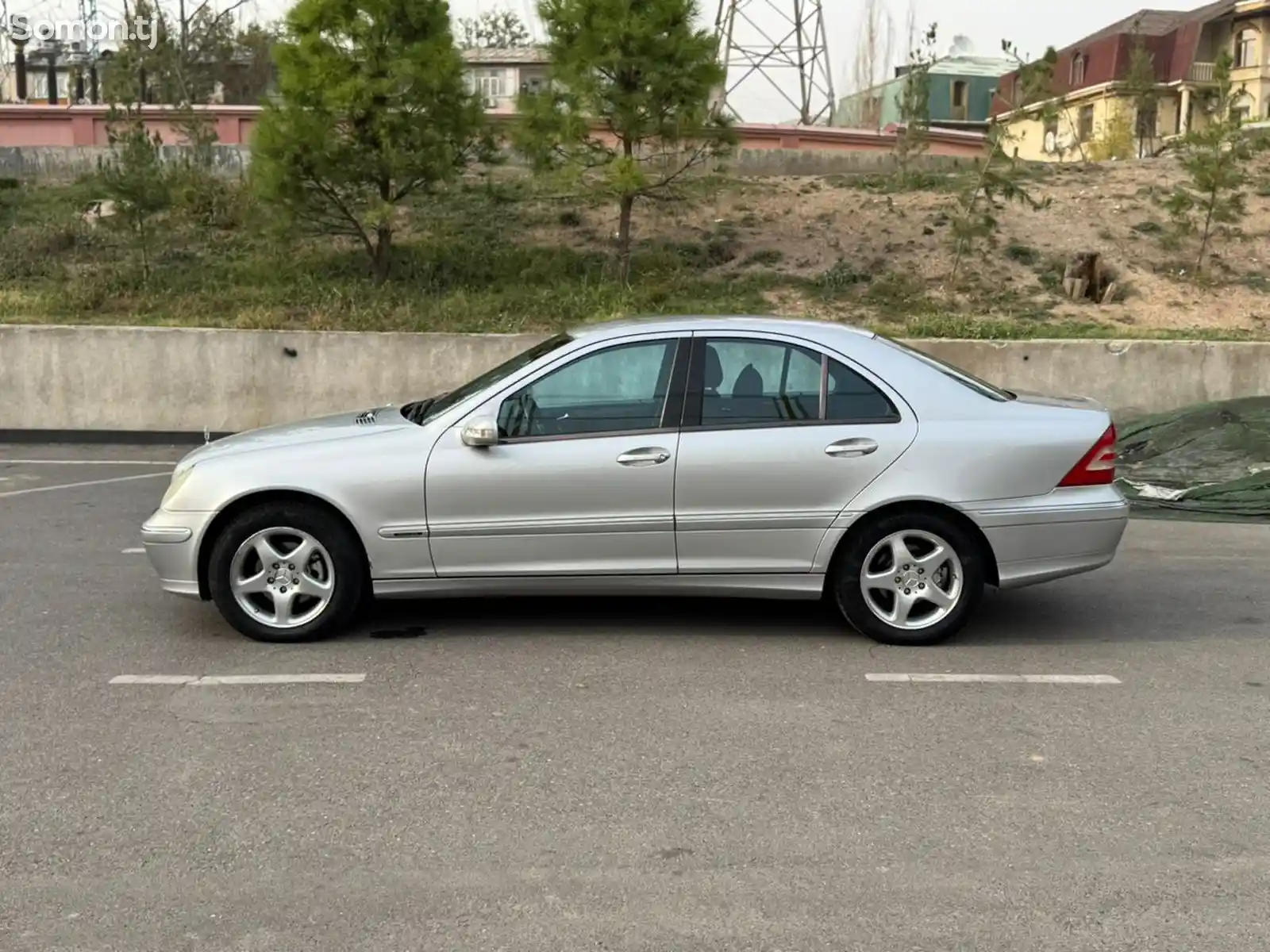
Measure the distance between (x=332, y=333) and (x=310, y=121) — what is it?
334cm

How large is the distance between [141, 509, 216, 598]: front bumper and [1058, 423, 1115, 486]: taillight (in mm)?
4128

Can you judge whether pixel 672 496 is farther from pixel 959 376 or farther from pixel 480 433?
pixel 959 376

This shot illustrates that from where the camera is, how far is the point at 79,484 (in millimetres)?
11445

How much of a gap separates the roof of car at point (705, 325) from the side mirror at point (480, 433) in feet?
2.31

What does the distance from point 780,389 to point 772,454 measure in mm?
349

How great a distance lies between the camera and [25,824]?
4176 mm

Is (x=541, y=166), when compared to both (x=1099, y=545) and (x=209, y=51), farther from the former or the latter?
(x=209, y=51)

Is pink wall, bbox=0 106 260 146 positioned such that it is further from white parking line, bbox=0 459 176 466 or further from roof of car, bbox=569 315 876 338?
roof of car, bbox=569 315 876 338

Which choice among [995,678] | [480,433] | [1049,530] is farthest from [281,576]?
[1049,530]

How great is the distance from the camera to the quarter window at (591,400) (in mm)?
6148

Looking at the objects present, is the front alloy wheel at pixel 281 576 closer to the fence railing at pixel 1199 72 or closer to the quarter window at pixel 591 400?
the quarter window at pixel 591 400

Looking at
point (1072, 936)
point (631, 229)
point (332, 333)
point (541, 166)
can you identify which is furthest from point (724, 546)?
point (631, 229)

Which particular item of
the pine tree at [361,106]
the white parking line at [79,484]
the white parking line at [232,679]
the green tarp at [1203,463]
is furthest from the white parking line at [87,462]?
the green tarp at [1203,463]

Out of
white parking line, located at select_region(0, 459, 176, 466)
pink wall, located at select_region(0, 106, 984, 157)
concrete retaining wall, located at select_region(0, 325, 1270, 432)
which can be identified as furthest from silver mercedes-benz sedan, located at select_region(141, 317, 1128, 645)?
pink wall, located at select_region(0, 106, 984, 157)
